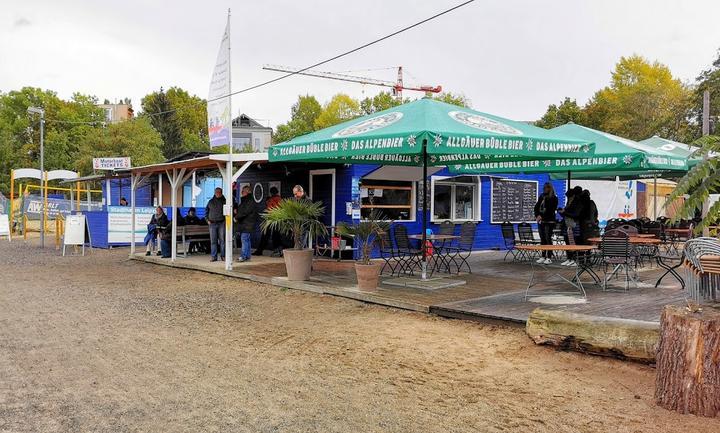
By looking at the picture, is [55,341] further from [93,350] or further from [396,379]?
[396,379]

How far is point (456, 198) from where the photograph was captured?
50.4ft

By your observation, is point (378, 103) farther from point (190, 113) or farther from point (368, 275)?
point (368, 275)

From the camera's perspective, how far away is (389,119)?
855cm

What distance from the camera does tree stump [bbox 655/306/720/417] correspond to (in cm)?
402

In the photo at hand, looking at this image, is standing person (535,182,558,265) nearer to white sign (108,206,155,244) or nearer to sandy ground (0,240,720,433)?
sandy ground (0,240,720,433)

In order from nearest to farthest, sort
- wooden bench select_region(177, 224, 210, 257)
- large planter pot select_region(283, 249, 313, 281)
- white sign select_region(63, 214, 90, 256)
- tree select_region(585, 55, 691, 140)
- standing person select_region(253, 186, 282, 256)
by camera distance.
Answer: large planter pot select_region(283, 249, 313, 281) → wooden bench select_region(177, 224, 210, 257) → standing person select_region(253, 186, 282, 256) → white sign select_region(63, 214, 90, 256) → tree select_region(585, 55, 691, 140)

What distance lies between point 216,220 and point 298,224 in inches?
154

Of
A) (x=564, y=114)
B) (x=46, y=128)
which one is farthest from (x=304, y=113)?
(x=564, y=114)

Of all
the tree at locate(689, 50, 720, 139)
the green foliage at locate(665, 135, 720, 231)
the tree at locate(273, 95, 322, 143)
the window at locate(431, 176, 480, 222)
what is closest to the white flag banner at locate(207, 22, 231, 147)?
the window at locate(431, 176, 480, 222)

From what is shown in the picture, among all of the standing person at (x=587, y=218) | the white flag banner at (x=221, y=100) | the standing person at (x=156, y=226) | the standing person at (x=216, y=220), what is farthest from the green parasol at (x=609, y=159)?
the standing person at (x=156, y=226)

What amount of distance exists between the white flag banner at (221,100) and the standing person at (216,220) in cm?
122

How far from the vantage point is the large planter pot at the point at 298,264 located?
9.84 meters

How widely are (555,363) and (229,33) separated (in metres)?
9.01

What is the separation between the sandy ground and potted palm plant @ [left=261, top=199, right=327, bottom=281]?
1544mm
